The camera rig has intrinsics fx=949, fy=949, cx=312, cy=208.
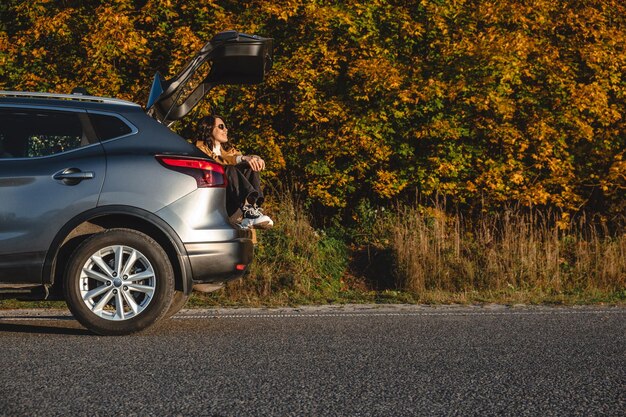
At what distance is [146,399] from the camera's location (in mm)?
4836

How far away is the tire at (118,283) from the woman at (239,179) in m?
1.19

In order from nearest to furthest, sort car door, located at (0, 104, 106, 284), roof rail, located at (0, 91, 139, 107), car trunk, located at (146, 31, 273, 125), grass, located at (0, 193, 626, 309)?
car door, located at (0, 104, 106, 284) < roof rail, located at (0, 91, 139, 107) < car trunk, located at (146, 31, 273, 125) < grass, located at (0, 193, 626, 309)

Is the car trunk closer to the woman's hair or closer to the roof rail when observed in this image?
the woman's hair

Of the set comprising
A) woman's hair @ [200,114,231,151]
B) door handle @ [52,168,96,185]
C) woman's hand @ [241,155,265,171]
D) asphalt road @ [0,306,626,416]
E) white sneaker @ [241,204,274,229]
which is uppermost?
woman's hair @ [200,114,231,151]

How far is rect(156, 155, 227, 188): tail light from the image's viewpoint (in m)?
7.04

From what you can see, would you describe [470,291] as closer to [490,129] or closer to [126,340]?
[490,129]

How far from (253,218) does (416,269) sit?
13.3ft

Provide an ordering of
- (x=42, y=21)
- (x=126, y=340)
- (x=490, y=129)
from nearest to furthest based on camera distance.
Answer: (x=126, y=340) < (x=42, y=21) < (x=490, y=129)

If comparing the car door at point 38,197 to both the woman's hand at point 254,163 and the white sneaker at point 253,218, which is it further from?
the woman's hand at point 254,163

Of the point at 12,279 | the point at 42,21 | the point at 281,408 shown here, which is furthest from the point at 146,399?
the point at 42,21

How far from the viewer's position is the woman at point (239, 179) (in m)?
8.12

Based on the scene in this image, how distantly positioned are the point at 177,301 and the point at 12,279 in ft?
4.95

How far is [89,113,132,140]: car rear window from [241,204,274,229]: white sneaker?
139 centimetres

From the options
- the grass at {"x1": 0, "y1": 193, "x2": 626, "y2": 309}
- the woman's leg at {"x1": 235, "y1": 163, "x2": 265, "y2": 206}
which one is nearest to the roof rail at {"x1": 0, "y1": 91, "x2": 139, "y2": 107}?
the woman's leg at {"x1": 235, "y1": 163, "x2": 265, "y2": 206}
